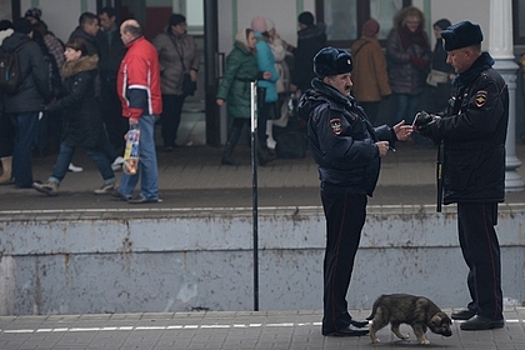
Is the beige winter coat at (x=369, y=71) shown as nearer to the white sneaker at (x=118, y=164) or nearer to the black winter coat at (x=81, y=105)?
the white sneaker at (x=118, y=164)

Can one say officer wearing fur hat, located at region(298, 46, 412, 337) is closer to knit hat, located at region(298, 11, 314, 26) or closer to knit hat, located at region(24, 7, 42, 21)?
knit hat, located at region(298, 11, 314, 26)

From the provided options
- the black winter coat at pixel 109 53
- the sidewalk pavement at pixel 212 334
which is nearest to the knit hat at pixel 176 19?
the black winter coat at pixel 109 53

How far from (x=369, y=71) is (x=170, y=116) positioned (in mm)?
2473

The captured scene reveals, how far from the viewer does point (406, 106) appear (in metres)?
15.4

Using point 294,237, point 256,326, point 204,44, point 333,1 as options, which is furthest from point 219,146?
point 256,326

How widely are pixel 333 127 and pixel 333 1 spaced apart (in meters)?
9.30

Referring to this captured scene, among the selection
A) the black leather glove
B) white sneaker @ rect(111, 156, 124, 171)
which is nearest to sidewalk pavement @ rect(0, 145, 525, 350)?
white sneaker @ rect(111, 156, 124, 171)

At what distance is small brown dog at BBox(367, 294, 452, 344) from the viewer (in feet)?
22.2

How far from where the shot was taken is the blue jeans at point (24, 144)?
1270cm

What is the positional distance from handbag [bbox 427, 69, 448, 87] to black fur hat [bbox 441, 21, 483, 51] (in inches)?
330

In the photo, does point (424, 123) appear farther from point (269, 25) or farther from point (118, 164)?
point (269, 25)

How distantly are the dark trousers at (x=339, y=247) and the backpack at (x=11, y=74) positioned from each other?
20.6ft

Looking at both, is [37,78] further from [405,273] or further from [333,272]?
[333,272]

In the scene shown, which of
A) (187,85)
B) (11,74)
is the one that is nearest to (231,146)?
(187,85)
